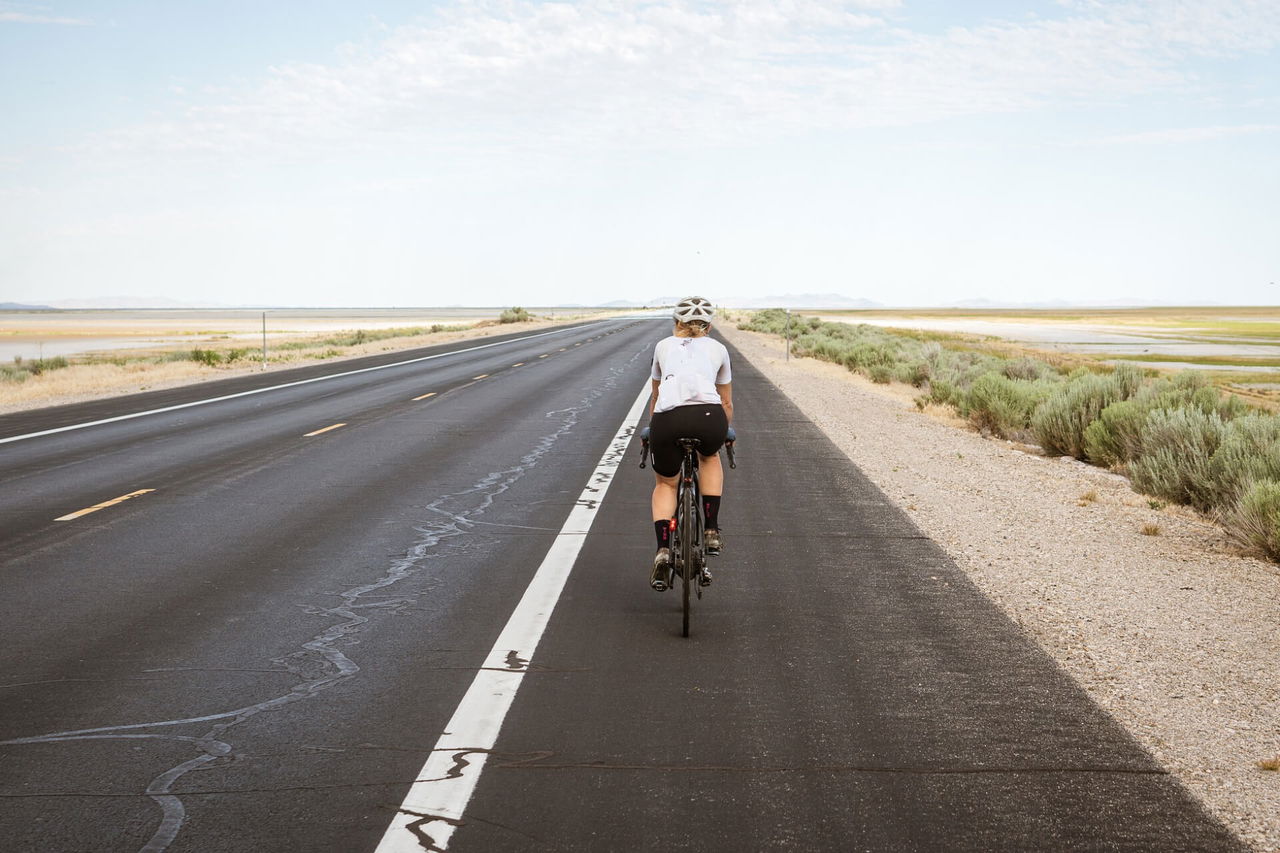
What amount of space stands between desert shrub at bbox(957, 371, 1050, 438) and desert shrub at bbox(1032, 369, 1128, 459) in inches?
29.2

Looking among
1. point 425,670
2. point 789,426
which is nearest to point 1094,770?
point 425,670

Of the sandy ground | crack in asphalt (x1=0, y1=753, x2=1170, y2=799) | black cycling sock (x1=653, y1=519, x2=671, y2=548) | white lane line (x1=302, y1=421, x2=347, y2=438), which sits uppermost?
black cycling sock (x1=653, y1=519, x2=671, y2=548)

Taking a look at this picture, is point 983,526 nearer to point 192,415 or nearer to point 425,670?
point 425,670

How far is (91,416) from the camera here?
19781 millimetres

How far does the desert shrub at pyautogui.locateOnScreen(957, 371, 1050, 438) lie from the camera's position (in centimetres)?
1955

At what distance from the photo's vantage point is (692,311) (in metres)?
6.91

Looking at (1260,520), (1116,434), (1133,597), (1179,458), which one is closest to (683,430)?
(1133,597)

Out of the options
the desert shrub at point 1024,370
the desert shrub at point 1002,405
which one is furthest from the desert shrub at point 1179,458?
A: the desert shrub at point 1024,370

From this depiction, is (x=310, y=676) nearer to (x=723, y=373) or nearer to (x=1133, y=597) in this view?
(x=723, y=373)

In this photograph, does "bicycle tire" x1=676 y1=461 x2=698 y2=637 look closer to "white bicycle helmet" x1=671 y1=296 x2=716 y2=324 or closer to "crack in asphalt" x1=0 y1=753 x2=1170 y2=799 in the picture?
"white bicycle helmet" x1=671 y1=296 x2=716 y2=324

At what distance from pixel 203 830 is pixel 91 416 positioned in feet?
58.3

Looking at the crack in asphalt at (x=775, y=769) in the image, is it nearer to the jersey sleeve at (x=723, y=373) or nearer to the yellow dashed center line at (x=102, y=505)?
the jersey sleeve at (x=723, y=373)

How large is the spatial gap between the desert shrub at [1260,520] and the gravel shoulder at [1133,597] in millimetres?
222

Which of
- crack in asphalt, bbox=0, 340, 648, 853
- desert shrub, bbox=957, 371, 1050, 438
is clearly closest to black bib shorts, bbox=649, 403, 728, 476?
crack in asphalt, bbox=0, 340, 648, 853
